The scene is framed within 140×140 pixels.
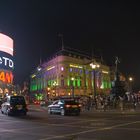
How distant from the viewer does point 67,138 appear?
17.4 metres

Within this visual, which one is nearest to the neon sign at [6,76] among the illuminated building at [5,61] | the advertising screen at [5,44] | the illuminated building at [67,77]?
the illuminated building at [5,61]

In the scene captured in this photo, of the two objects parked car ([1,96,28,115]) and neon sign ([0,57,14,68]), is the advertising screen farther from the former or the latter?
parked car ([1,96,28,115])

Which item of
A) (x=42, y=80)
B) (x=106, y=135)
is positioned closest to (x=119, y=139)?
(x=106, y=135)

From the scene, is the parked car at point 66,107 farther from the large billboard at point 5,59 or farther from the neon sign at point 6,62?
the neon sign at point 6,62

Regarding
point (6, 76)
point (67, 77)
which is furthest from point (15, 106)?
point (67, 77)

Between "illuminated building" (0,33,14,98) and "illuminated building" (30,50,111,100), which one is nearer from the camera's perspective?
"illuminated building" (0,33,14,98)

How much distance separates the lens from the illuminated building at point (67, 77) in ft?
417

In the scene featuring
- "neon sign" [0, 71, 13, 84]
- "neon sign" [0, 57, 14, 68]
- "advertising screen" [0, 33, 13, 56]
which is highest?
"advertising screen" [0, 33, 13, 56]

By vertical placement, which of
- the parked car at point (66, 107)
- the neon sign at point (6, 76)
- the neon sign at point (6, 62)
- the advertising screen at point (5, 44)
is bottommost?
the parked car at point (66, 107)

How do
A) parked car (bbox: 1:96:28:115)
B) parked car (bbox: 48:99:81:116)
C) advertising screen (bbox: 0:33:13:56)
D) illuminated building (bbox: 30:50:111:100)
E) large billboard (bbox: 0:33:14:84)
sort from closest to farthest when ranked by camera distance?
parked car (bbox: 48:99:81:116), parked car (bbox: 1:96:28:115), large billboard (bbox: 0:33:14:84), advertising screen (bbox: 0:33:13:56), illuminated building (bbox: 30:50:111:100)

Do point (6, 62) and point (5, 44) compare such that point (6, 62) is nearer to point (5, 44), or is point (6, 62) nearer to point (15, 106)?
point (5, 44)

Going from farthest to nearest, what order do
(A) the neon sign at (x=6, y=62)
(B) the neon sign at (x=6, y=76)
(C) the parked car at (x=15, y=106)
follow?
(A) the neon sign at (x=6, y=62) → (B) the neon sign at (x=6, y=76) → (C) the parked car at (x=15, y=106)

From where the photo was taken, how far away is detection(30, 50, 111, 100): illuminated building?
127000 millimetres

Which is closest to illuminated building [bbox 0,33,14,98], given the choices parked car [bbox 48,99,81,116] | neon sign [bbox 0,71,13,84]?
neon sign [bbox 0,71,13,84]
